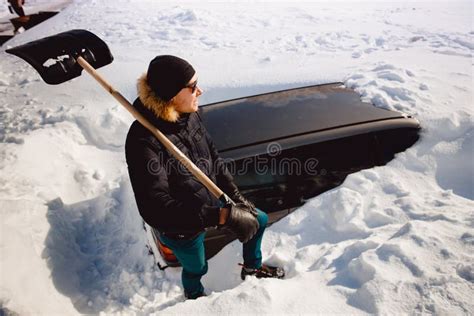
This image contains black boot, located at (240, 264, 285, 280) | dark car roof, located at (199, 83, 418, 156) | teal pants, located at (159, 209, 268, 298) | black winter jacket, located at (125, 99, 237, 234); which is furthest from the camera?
dark car roof, located at (199, 83, 418, 156)

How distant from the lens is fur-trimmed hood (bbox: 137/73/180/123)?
1853 mm

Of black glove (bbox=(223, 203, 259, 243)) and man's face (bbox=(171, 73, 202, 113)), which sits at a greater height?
man's face (bbox=(171, 73, 202, 113))

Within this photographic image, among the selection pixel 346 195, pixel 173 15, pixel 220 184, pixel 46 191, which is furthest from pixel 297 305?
pixel 173 15

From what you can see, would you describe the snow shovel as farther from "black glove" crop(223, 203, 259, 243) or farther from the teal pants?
the teal pants

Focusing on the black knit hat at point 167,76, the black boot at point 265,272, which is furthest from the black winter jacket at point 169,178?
the black boot at point 265,272

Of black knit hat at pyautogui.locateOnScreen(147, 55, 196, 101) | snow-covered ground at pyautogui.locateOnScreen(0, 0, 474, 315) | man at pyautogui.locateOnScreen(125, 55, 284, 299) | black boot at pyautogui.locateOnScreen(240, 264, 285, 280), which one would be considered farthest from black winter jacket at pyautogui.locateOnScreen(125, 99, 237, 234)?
black boot at pyautogui.locateOnScreen(240, 264, 285, 280)

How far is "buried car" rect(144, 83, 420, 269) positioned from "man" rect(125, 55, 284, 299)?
43 centimetres

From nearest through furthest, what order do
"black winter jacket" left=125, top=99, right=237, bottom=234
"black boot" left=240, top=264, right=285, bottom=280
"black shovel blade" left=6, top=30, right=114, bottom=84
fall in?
1. "black winter jacket" left=125, top=99, right=237, bottom=234
2. "black shovel blade" left=6, top=30, right=114, bottom=84
3. "black boot" left=240, top=264, right=285, bottom=280

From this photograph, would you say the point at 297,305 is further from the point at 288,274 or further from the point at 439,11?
the point at 439,11

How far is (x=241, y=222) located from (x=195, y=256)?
469 millimetres

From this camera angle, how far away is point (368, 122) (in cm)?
275

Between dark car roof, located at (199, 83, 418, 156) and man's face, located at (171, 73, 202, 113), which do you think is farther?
dark car roof, located at (199, 83, 418, 156)

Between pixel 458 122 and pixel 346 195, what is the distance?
61.4 inches

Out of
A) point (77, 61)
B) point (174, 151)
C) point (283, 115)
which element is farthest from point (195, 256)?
point (77, 61)
